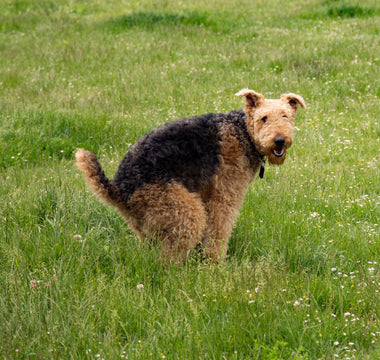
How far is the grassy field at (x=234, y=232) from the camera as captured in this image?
3.41m

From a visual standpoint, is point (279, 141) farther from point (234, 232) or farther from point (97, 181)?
point (97, 181)

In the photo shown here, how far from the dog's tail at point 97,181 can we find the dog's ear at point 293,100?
79.3 inches

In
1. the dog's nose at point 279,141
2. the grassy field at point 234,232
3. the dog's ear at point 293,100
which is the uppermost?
the dog's ear at point 293,100

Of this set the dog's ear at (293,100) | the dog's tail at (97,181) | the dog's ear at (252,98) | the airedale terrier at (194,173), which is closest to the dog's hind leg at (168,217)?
the airedale terrier at (194,173)

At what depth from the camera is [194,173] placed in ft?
15.1

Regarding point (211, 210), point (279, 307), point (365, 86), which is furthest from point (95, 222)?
point (365, 86)

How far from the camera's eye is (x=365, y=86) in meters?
9.35

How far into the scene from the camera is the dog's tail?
4.23m

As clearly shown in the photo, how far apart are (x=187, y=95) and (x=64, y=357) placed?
261 inches

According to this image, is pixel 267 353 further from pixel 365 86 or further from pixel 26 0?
pixel 26 0

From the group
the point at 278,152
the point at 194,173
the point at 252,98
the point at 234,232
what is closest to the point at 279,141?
the point at 278,152

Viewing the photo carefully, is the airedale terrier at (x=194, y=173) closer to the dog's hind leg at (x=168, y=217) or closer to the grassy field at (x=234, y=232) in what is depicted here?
the dog's hind leg at (x=168, y=217)

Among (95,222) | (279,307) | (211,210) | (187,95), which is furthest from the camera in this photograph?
(187,95)

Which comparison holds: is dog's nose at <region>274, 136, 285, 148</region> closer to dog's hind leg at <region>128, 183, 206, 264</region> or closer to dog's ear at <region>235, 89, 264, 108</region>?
dog's ear at <region>235, 89, 264, 108</region>
